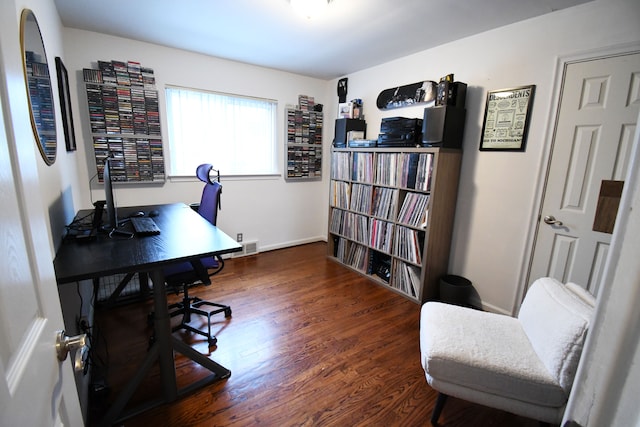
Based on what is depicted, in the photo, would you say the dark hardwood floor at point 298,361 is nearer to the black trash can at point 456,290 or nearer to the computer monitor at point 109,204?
the black trash can at point 456,290

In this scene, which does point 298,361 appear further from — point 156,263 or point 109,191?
point 109,191

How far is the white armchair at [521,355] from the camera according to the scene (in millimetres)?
1150

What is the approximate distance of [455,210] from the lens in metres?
2.65

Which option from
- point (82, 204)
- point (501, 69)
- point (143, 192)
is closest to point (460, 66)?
point (501, 69)

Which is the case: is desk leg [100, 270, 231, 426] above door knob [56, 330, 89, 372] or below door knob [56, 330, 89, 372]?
below

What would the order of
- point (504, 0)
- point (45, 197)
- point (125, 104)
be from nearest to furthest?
1. point (45, 197)
2. point (504, 0)
3. point (125, 104)

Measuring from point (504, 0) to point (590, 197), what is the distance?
145 cm

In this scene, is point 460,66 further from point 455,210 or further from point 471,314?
point 471,314

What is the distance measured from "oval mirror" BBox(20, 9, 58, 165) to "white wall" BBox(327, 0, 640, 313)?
284cm

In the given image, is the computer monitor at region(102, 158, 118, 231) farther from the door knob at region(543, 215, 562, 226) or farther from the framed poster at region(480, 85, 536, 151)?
the door knob at region(543, 215, 562, 226)

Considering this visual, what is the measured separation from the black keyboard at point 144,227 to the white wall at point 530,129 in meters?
2.53

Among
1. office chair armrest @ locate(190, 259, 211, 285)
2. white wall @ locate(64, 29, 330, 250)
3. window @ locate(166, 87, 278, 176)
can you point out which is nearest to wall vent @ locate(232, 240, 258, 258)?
white wall @ locate(64, 29, 330, 250)

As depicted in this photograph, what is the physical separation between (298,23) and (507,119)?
6.11 feet

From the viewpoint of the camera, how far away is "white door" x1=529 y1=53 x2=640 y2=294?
1750 millimetres
